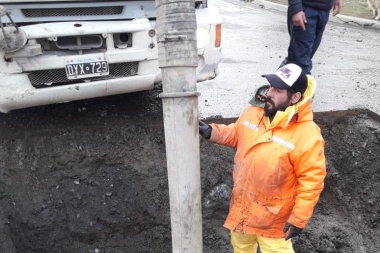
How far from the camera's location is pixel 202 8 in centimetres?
420

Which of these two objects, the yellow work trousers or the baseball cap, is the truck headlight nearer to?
the baseball cap

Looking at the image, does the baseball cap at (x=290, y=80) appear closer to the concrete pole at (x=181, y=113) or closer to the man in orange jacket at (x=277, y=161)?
the man in orange jacket at (x=277, y=161)

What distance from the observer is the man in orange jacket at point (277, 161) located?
271 centimetres

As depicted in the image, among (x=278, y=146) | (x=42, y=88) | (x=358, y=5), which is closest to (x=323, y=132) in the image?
(x=278, y=146)

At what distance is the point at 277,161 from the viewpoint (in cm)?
277

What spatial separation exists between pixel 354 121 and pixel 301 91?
2.46 metres

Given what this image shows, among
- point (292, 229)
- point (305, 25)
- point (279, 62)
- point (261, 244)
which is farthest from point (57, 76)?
point (279, 62)

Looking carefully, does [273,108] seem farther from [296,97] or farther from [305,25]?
[305,25]

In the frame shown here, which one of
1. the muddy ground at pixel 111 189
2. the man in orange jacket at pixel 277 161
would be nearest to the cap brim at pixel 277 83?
the man in orange jacket at pixel 277 161

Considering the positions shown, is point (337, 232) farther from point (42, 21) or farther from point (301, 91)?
point (42, 21)

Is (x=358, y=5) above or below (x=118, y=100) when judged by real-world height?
below

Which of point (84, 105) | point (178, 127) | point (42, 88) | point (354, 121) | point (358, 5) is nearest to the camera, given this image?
point (178, 127)

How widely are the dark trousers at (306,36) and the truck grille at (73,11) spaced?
169 cm

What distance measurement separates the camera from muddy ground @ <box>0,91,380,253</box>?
3.99 m
